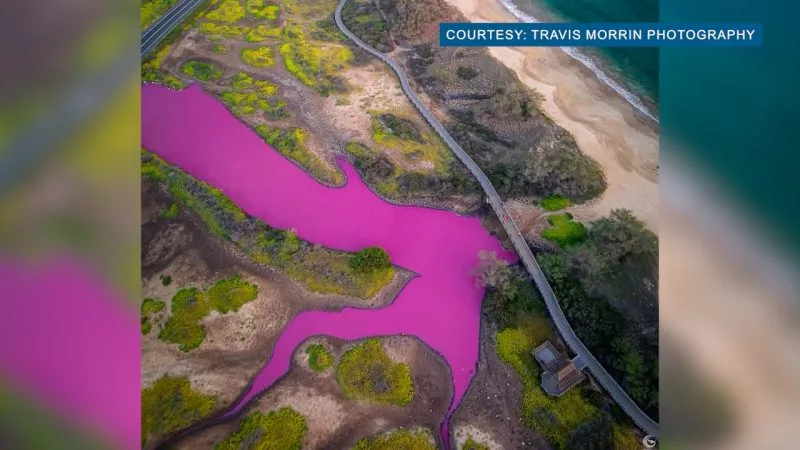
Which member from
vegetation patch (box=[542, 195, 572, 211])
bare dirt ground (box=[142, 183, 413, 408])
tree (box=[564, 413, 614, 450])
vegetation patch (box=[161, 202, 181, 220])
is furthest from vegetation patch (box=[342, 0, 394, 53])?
tree (box=[564, 413, 614, 450])

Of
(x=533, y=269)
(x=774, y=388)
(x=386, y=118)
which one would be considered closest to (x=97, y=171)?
(x=386, y=118)

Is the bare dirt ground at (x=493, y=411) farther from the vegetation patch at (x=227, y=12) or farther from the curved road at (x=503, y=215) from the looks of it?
the vegetation patch at (x=227, y=12)

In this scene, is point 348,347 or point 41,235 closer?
point 41,235

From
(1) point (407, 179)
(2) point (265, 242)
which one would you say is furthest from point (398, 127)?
(2) point (265, 242)

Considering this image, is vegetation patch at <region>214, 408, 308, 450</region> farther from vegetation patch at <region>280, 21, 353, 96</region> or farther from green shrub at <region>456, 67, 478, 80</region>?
green shrub at <region>456, 67, 478, 80</region>

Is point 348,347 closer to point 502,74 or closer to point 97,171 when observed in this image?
point 97,171

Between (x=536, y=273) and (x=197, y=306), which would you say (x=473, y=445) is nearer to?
(x=536, y=273)
